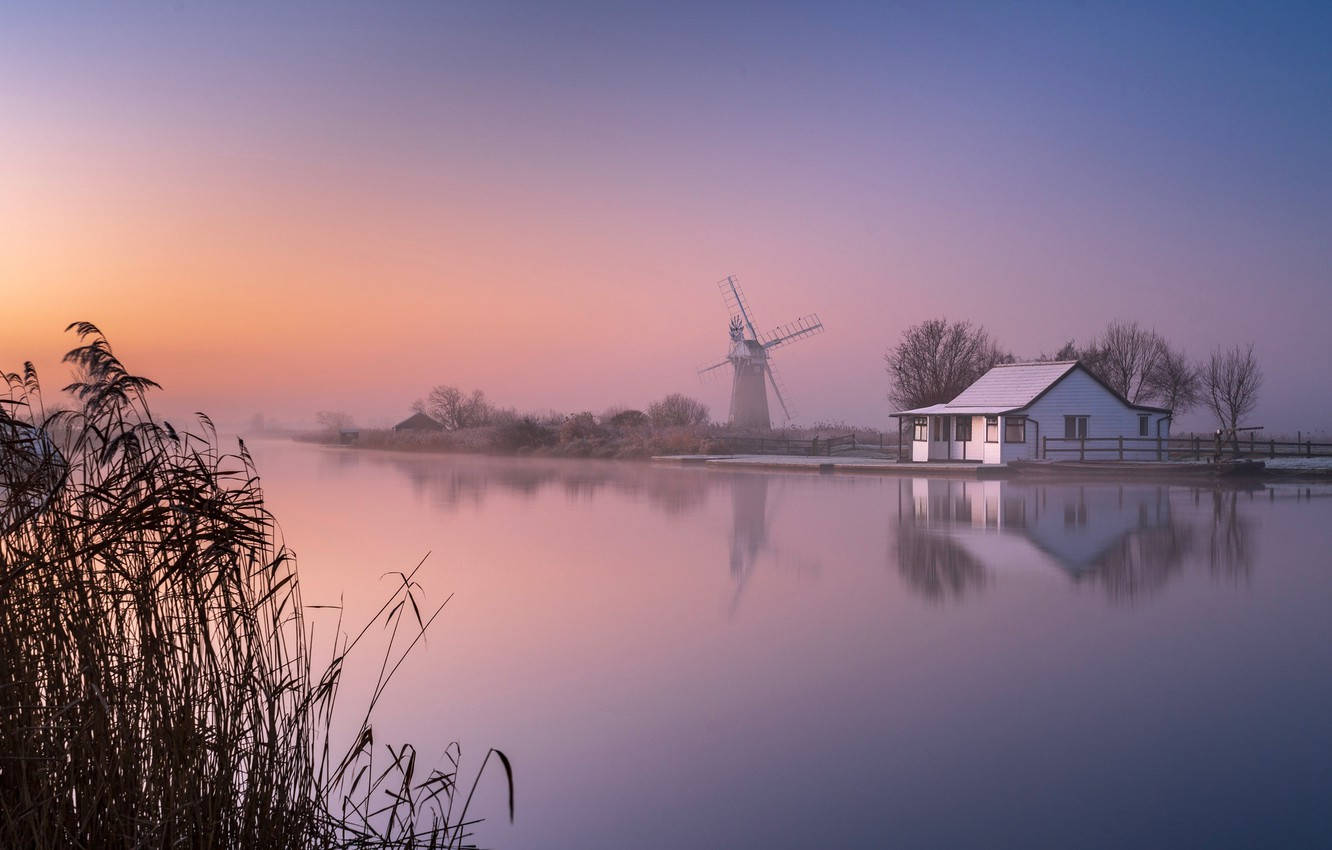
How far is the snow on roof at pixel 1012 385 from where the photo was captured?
37625 mm

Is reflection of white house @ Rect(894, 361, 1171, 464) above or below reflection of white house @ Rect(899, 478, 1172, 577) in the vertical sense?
above

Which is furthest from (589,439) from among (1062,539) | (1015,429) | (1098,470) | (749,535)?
(1062,539)

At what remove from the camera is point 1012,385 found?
130ft

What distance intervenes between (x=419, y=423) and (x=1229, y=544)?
60.7 metres

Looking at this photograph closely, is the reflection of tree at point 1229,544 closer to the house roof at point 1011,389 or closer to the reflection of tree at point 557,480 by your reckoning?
the reflection of tree at point 557,480

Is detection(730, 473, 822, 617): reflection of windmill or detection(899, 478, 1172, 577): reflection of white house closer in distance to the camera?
detection(730, 473, 822, 617): reflection of windmill

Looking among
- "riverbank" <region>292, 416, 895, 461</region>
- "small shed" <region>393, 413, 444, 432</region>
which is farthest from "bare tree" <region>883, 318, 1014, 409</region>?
"small shed" <region>393, 413, 444, 432</region>

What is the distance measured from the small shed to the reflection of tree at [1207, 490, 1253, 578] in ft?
181

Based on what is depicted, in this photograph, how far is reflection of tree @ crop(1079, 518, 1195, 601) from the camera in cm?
1248

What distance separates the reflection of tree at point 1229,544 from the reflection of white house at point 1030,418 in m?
13.7

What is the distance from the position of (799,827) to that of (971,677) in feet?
11.2

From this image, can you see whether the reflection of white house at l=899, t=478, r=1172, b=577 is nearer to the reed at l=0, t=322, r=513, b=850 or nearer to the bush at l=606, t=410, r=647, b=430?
the reed at l=0, t=322, r=513, b=850

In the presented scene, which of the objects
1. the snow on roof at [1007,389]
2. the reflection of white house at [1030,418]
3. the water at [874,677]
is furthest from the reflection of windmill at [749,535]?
the reflection of white house at [1030,418]

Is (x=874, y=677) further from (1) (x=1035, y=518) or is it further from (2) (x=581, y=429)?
(2) (x=581, y=429)
